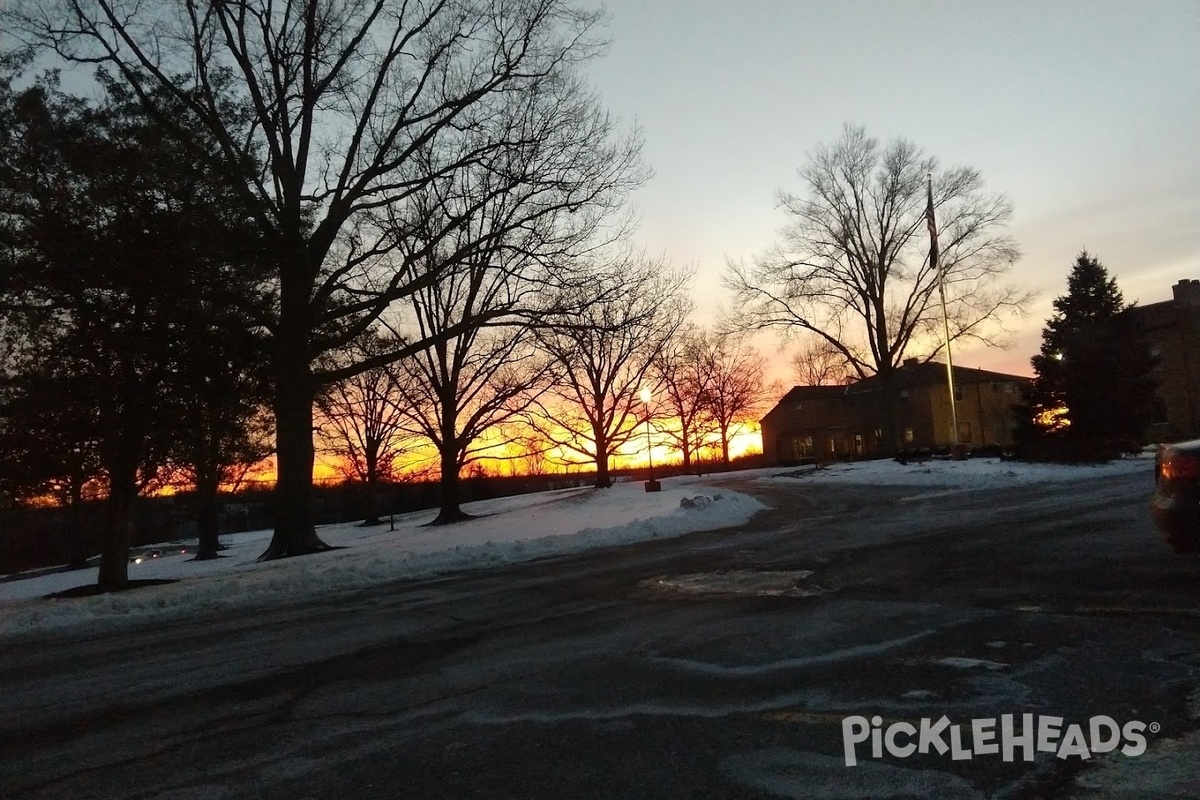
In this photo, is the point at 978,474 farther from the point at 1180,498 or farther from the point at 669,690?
the point at 669,690

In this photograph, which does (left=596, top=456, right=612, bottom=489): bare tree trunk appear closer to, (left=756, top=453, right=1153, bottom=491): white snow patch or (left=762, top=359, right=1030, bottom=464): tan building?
(left=756, top=453, right=1153, bottom=491): white snow patch

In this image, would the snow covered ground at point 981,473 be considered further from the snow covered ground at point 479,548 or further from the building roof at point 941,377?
the building roof at point 941,377

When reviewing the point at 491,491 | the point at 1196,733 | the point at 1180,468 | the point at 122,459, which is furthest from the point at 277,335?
the point at 491,491

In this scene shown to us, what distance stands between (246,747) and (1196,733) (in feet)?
16.2

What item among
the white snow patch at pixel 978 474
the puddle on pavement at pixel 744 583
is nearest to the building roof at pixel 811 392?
the white snow patch at pixel 978 474

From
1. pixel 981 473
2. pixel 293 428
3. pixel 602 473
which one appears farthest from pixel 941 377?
pixel 293 428

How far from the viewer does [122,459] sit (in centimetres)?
1662

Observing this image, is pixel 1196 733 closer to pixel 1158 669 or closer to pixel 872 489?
pixel 1158 669

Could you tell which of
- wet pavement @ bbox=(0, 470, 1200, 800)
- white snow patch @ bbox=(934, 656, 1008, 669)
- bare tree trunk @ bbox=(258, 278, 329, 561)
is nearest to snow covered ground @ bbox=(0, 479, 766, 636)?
wet pavement @ bbox=(0, 470, 1200, 800)

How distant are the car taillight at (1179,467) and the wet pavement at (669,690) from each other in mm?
949

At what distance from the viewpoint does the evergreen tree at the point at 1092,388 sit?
32719 mm

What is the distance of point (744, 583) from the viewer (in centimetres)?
941

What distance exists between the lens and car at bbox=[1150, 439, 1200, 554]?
7.46 meters

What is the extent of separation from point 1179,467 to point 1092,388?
28966mm
